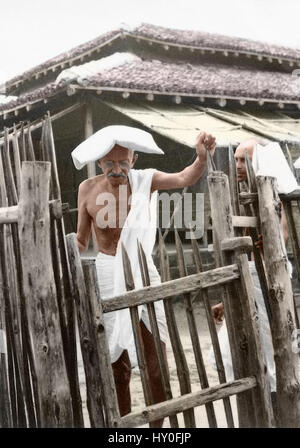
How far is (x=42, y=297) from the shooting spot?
228cm

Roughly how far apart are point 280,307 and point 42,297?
3.92ft

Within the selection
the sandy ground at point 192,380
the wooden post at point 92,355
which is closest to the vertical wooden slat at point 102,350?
the wooden post at point 92,355

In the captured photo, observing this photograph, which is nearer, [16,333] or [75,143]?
[16,333]

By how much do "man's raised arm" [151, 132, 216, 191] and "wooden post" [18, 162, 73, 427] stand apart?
98 cm

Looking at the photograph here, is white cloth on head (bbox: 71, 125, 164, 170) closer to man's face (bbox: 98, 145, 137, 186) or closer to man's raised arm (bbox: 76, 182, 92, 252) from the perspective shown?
man's face (bbox: 98, 145, 137, 186)

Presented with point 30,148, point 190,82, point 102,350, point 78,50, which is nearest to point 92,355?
point 102,350

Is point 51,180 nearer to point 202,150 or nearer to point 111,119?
point 202,150

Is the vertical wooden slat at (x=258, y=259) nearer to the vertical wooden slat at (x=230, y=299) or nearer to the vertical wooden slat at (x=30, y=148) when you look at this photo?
the vertical wooden slat at (x=230, y=299)

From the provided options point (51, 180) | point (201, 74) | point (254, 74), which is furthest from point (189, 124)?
point (51, 180)

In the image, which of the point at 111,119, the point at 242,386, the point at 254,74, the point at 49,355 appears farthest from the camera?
the point at 254,74

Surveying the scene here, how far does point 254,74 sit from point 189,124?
369cm

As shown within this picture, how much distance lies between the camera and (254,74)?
11.1 metres

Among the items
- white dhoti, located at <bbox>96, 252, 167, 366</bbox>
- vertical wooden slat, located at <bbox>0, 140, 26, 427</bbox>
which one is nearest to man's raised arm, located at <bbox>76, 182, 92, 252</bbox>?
white dhoti, located at <bbox>96, 252, 167, 366</bbox>

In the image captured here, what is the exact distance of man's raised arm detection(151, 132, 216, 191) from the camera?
2.96m
